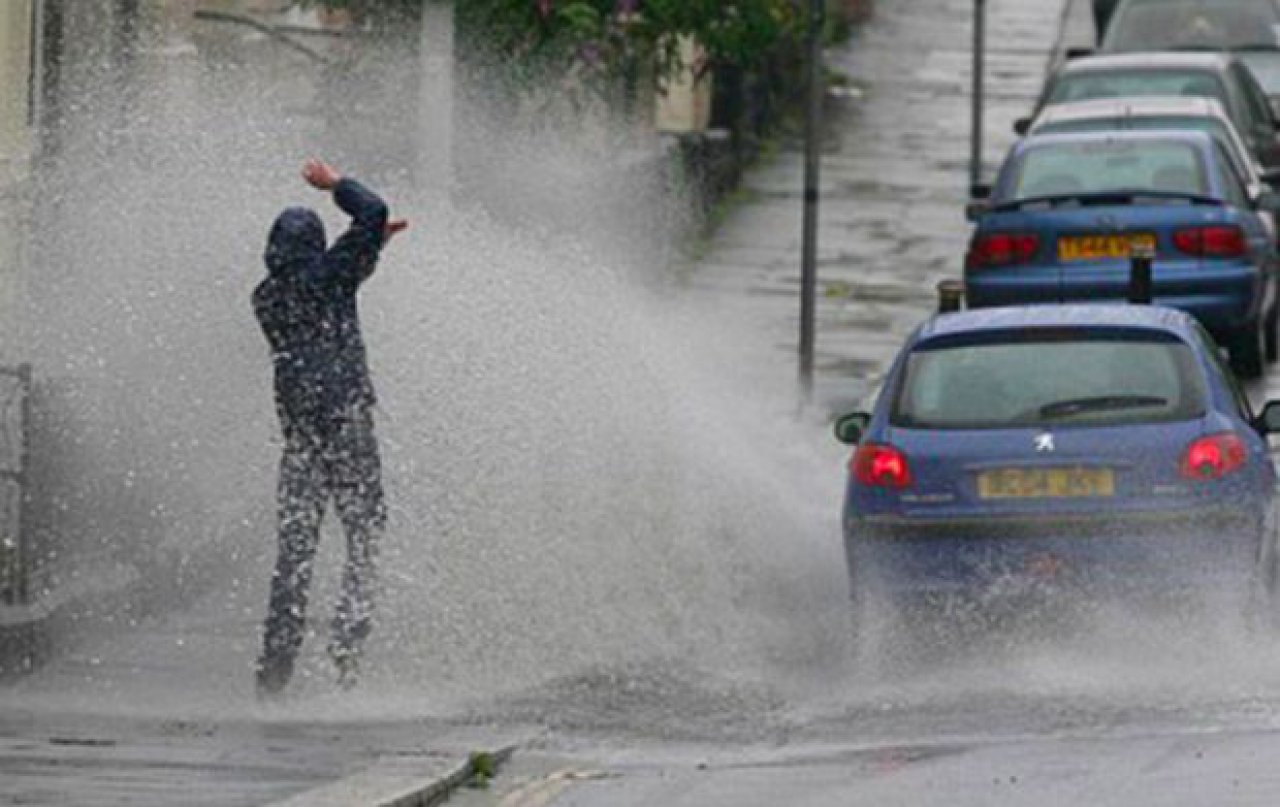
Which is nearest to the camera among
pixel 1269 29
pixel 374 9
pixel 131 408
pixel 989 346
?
pixel 989 346

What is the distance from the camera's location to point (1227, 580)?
16859mm

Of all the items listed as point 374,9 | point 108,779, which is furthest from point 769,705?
point 374,9

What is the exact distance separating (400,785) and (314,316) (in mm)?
3505

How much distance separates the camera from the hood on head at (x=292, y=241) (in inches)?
653

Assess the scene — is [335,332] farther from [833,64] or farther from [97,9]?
[833,64]

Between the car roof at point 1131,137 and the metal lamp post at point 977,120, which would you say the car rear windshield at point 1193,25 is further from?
the car roof at point 1131,137

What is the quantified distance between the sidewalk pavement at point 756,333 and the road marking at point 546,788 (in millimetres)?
245

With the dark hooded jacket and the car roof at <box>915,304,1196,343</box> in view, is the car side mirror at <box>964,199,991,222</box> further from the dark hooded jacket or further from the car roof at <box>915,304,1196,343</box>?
the dark hooded jacket

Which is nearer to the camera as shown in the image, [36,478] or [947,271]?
[36,478]

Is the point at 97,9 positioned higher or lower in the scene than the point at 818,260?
higher

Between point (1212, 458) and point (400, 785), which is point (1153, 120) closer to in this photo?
point (1212, 458)

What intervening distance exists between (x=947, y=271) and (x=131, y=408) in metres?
12.4

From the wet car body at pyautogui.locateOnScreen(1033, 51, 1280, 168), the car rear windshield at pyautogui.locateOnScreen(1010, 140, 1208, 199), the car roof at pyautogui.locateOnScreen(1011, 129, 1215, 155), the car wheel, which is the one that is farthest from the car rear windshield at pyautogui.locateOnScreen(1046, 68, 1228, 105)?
the car wheel

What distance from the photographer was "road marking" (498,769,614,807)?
44.8 ft
